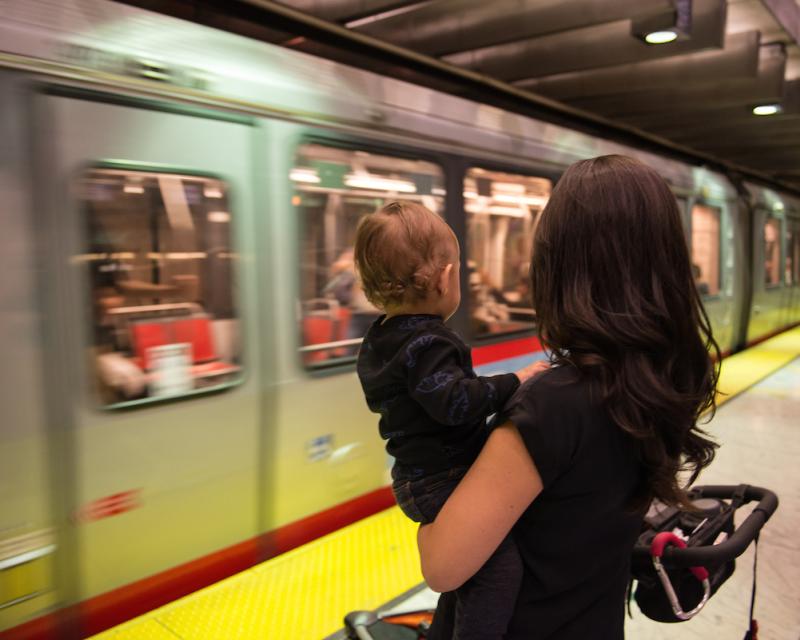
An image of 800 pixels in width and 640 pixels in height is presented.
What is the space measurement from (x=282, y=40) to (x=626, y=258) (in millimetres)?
5557

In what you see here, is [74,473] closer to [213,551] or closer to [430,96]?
[213,551]

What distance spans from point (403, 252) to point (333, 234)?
194 cm

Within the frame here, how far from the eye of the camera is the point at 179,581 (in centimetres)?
272

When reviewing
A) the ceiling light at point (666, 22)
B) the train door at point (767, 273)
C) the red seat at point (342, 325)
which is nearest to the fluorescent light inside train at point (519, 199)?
the ceiling light at point (666, 22)

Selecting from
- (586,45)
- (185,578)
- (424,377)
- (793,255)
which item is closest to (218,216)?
(185,578)

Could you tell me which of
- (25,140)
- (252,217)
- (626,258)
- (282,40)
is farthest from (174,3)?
(626,258)

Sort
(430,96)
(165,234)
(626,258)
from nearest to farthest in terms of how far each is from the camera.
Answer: (626,258), (165,234), (430,96)

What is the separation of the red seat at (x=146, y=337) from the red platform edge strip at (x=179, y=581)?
34.6 inches

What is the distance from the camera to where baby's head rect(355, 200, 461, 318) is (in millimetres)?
1349

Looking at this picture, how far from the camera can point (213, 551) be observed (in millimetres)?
2816

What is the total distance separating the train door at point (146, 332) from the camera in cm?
228

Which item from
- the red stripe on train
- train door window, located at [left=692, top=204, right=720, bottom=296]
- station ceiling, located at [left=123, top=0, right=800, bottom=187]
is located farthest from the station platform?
train door window, located at [left=692, top=204, right=720, bottom=296]

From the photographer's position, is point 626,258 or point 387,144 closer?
point 626,258

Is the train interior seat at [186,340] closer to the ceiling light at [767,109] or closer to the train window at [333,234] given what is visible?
the train window at [333,234]
